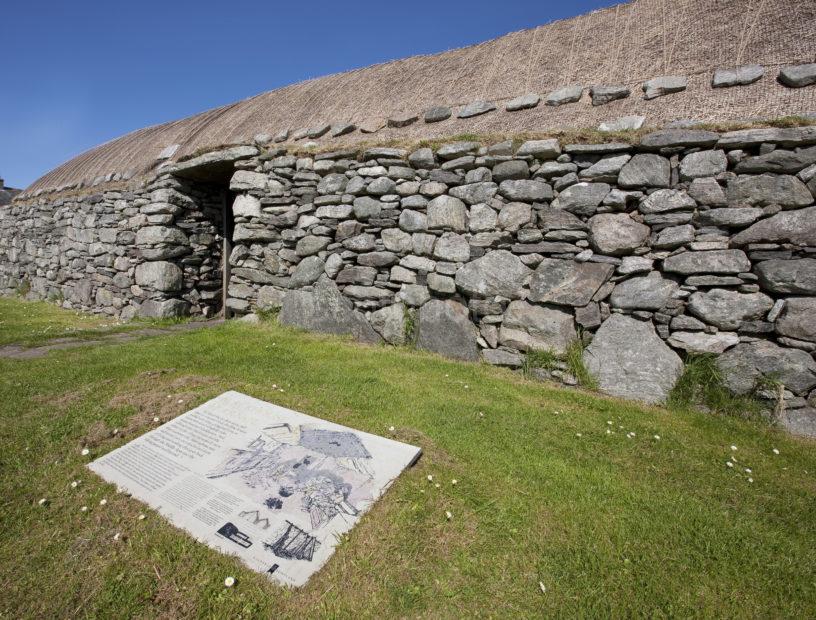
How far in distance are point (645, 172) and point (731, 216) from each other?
1043 mm

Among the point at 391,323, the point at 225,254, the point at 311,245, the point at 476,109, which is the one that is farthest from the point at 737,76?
the point at 225,254

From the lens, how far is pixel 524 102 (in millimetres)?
6250

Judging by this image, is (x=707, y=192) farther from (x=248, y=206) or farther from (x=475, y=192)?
(x=248, y=206)

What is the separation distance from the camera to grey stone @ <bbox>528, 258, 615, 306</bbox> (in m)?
5.09

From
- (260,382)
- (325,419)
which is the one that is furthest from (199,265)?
(325,419)

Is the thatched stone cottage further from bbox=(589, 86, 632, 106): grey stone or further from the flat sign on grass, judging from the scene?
the flat sign on grass

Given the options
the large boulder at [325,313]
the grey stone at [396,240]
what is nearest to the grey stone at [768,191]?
the grey stone at [396,240]

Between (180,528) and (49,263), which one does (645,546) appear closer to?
(180,528)

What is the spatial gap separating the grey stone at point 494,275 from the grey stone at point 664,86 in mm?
2873

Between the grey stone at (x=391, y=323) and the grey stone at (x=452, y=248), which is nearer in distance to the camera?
the grey stone at (x=452, y=248)

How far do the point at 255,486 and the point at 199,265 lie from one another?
24.3 ft

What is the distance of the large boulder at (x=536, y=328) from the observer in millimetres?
5258

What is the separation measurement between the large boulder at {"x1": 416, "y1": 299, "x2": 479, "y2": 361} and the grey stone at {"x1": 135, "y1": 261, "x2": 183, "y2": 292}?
5.49 m

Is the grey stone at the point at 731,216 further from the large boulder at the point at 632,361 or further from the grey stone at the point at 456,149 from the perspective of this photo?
the grey stone at the point at 456,149
